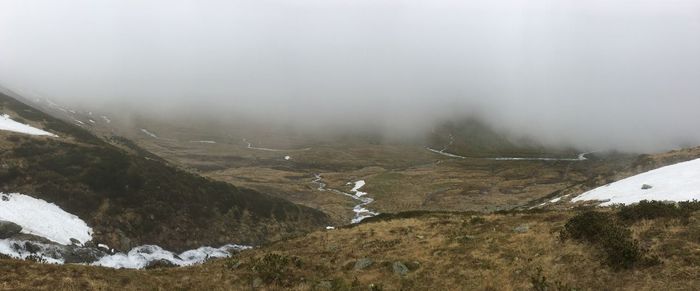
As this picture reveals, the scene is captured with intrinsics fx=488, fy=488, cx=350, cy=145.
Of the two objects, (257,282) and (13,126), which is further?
(13,126)

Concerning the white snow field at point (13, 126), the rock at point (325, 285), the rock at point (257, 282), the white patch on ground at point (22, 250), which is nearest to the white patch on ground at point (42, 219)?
the white patch on ground at point (22, 250)

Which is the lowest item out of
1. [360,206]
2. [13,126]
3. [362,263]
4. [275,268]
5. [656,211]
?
[360,206]

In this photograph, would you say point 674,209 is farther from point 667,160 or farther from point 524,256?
point 667,160

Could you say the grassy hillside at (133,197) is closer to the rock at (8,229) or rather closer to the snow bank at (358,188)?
the rock at (8,229)

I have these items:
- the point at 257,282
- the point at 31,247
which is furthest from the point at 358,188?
the point at 257,282

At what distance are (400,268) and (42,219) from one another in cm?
3155

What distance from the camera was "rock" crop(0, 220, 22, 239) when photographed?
32.4 metres

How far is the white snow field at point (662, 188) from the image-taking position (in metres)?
31.5

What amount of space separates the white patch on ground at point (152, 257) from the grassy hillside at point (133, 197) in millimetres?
1143

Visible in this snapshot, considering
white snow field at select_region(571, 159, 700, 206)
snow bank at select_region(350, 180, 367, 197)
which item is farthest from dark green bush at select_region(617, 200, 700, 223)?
snow bank at select_region(350, 180, 367, 197)

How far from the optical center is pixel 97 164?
173ft

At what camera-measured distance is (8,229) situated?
32875mm

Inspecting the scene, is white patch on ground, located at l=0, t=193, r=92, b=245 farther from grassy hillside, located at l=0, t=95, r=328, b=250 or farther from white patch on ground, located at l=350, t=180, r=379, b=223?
white patch on ground, located at l=350, t=180, r=379, b=223

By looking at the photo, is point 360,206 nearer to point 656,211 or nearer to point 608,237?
point 656,211
